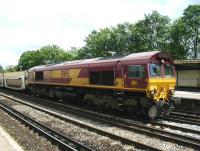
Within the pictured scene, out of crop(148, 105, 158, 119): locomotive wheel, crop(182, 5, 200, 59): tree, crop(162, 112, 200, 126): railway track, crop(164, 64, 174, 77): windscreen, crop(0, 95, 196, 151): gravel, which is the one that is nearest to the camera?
crop(0, 95, 196, 151): gravel

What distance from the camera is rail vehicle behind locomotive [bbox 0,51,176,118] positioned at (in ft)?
58.0

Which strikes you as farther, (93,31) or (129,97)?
(93,31)

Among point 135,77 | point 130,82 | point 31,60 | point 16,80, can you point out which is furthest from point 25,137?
point 31,60

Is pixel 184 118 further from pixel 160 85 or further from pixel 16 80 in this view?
pixel 16 80

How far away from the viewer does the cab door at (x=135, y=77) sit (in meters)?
17.7

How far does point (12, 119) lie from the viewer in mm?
19750

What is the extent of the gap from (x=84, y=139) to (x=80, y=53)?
62.9 metres

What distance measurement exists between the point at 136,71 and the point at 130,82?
28.0 inches

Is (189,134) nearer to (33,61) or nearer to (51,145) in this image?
(51,145)

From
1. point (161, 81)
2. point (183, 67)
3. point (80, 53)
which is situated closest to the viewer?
point (161, 81)

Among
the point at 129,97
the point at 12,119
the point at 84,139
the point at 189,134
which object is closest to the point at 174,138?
the point at 189,134

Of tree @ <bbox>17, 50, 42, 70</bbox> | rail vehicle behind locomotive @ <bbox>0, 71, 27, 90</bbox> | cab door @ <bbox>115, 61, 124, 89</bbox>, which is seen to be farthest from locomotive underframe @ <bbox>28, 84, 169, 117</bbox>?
tree @ <bbox>17, 50, 42, 70</bbox>

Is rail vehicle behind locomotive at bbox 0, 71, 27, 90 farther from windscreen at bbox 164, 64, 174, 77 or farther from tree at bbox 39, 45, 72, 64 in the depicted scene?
tree at bbox 39, 45, 72, 64

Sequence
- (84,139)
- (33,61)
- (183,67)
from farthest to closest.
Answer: (33,61), (183,67), (84,139)
